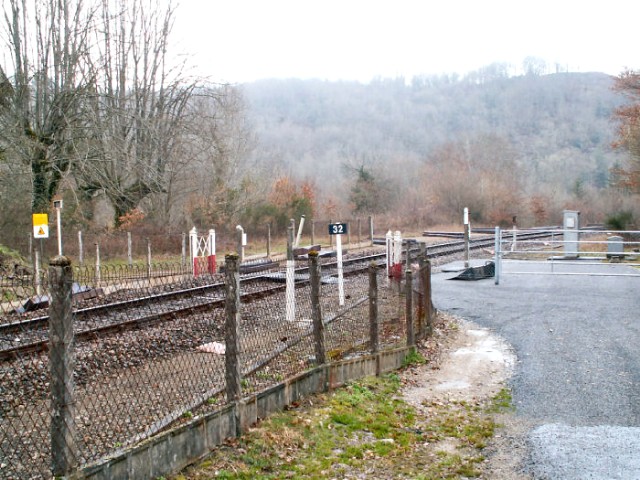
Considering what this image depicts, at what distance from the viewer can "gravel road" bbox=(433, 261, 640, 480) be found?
677cm

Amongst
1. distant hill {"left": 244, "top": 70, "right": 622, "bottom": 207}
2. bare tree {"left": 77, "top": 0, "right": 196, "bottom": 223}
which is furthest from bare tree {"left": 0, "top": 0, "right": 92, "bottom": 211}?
distant hill {"left": 244, "top": 70, "right": 622, "bottom": 207}

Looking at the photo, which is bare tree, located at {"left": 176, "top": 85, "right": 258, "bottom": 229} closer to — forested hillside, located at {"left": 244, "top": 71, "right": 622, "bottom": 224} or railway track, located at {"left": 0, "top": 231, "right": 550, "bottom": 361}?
forested hillside, located at {"left": 244, "top": 71, "right": 622, "bottom": 224}

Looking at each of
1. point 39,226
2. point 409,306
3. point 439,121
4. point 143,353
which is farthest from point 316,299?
point 439,121

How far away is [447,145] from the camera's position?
409ft

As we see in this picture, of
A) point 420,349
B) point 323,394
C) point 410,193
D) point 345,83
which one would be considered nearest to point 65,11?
point 420,349

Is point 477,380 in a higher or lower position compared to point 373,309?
lower

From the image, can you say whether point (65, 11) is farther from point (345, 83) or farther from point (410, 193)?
point (345, 83)

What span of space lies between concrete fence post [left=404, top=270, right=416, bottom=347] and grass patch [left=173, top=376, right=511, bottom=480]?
233 centimetres

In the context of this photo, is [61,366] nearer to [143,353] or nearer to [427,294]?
[143,353]

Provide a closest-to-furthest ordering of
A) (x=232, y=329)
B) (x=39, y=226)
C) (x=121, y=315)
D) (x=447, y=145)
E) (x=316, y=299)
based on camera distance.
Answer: (x=232, y=329), (x=316, y=299), (x=121, y=315), (x=39, y=226), (x=447, y=145)

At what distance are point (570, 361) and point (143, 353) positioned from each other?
6.83m

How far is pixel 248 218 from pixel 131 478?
143 ft

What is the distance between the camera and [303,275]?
20.2 m

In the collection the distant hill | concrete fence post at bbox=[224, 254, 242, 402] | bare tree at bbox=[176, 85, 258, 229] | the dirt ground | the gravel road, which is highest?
the distant hill
